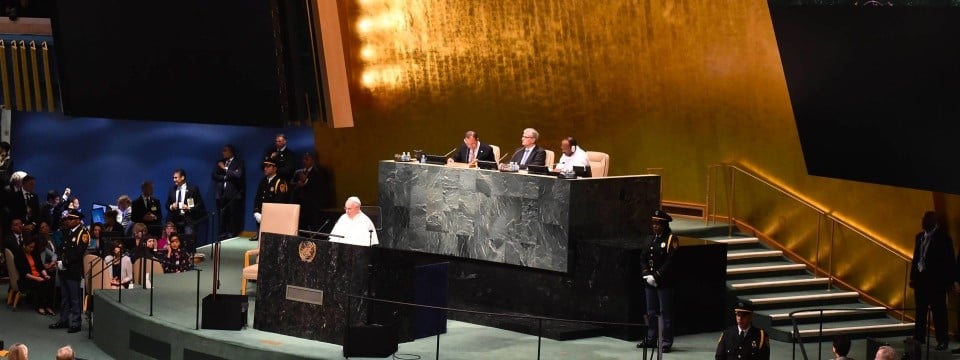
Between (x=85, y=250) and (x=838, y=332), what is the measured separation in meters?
8.02

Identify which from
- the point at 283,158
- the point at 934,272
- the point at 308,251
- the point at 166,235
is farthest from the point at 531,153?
the point at 283,158

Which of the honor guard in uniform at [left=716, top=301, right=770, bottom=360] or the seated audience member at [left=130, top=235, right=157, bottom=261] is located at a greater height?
the seated audience member at [left=130, top=235, right=157, bottom=261]

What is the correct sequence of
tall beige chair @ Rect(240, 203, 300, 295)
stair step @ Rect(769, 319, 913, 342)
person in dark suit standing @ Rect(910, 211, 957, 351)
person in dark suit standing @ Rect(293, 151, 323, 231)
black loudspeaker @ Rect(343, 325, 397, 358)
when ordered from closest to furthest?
black loudspeaker @ Rect(343, 325, 397, 358) → person in dark suit standing @ Rect(910, 211, 957, 351) → stair step @ Rect(769, 319, 913, 342) → tall beige chair @ Rect(240, 203, 300, 295) → person in dark suit standing @ Rect(293, 151, 323, 231)

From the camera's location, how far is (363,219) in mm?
13398

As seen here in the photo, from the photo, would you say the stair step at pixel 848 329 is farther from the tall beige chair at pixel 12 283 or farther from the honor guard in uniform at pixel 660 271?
the tall beige chair at pixel 12 283

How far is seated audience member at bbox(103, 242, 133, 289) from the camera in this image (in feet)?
50.3

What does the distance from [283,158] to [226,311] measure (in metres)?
5.88

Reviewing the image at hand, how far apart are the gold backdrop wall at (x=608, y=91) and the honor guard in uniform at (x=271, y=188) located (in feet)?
4.19

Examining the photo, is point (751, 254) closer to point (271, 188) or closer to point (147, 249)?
point (271, 188)

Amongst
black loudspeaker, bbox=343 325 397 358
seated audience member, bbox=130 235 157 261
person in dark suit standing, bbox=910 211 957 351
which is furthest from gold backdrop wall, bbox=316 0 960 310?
black loudspeaker, bbox=343 325 397 358

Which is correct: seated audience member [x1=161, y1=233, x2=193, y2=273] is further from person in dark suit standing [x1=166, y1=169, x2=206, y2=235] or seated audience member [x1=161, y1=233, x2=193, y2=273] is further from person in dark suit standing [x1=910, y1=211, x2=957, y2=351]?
person in dark suit standing [x1=910, y1=211, x2=957, y2=351]

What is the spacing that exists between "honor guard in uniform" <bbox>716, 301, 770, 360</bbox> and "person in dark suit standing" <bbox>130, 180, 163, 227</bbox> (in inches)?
399

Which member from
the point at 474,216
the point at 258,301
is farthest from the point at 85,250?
the point at 474,216

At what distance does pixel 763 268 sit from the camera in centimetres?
1466
